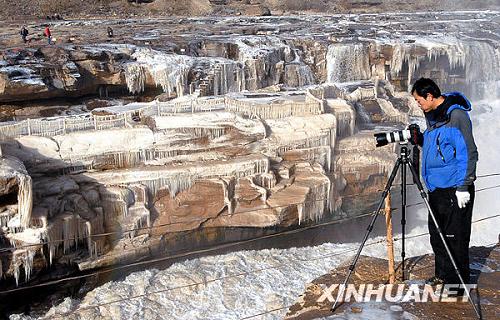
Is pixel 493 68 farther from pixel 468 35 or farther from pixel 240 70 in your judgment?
pixel 240 70

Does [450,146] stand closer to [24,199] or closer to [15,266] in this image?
[24,199]

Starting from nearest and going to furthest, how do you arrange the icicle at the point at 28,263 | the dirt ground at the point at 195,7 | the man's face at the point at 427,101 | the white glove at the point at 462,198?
the white glove at the point at 462,198 → the man's face at the point at 427,101 → the icicle at the point at 28,263 → the dirt ground at the point at 195,7

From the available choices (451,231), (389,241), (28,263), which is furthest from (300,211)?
(451,231)

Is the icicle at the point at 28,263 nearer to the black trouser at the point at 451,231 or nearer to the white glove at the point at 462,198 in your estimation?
the black trouser at the point at 451,231

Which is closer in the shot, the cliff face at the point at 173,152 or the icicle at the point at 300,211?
the cliff face at the point at 173,152

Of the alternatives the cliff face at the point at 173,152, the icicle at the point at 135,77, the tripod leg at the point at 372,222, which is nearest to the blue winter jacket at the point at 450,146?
the tripod leg at the point at 372,222

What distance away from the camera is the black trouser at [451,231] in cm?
422

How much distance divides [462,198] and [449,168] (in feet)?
0.83

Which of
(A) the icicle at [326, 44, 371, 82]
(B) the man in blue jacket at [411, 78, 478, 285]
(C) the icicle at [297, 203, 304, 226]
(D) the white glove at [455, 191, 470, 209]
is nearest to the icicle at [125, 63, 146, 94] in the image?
(C) the icicle at [297, 203, 304, 226]

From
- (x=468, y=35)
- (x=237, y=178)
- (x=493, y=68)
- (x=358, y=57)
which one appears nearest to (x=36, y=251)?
(x=237, y=178)

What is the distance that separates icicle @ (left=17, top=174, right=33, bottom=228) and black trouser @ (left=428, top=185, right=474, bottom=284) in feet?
17.5

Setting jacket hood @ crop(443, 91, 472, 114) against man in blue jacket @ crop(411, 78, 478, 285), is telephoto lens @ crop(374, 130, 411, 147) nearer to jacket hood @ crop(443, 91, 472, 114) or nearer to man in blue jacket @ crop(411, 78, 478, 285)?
man in blue jacket @ crop(411, 78, 478, 285)

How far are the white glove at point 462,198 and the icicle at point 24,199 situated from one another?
18.4 feet

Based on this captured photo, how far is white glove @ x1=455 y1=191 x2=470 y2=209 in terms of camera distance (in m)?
4.02
